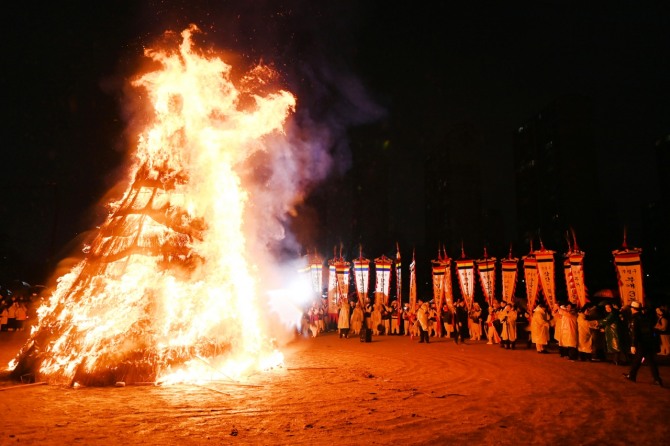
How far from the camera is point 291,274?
35062 mm

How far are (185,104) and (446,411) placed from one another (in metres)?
11.7

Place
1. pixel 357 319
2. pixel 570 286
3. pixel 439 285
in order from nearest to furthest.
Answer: pixel 570 286 < pixel 439 285 < pixel 357 319

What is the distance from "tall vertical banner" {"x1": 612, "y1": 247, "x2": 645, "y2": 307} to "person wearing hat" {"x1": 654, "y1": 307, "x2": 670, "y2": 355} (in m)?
1.70

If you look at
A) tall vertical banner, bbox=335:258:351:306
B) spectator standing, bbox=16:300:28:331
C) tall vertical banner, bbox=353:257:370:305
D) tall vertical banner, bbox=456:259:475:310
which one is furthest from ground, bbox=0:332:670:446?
spectator standing, bbox=16:300:28:331

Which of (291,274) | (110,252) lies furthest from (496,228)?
(110,252)

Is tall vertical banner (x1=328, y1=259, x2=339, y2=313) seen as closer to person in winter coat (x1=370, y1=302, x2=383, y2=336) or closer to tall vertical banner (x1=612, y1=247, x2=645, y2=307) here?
person in winter coat (x1=370, y1=302, x2=383, y2=336)

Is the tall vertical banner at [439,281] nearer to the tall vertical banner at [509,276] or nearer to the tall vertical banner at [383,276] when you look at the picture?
the tall vertical banner at [509,276]

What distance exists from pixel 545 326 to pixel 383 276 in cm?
1124

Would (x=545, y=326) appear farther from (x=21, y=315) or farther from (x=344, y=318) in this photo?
(x=21, y=315)

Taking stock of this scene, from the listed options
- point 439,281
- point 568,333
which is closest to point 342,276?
point 439,281

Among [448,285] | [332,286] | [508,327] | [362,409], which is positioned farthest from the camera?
[332,286]

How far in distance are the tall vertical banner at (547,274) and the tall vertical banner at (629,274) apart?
2.73m

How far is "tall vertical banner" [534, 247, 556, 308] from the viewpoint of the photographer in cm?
1798

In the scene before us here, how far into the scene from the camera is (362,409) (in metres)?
8.04
